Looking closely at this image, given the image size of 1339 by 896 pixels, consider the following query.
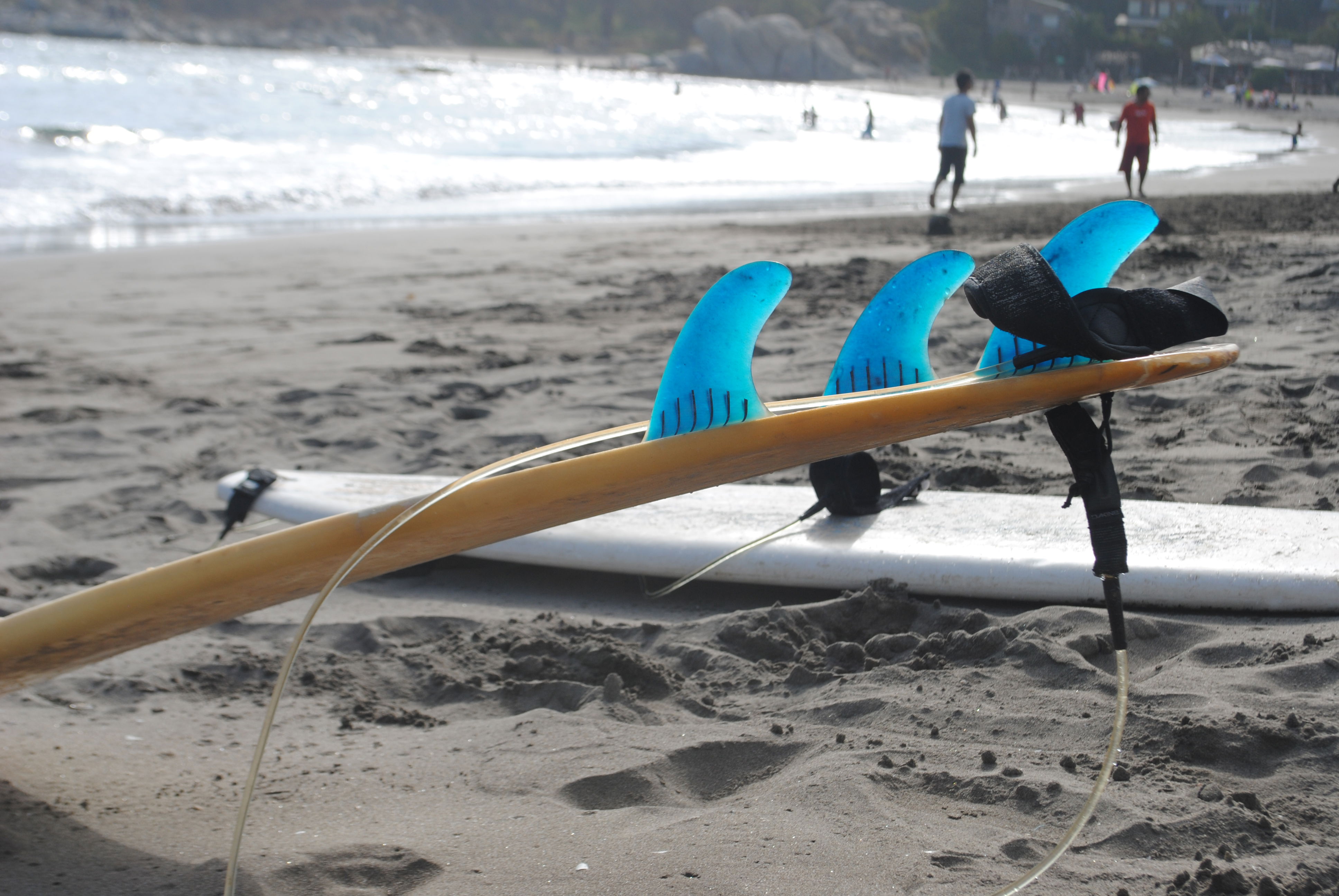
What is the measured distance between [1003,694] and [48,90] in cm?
3347

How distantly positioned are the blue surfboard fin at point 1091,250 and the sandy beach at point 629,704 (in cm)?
67

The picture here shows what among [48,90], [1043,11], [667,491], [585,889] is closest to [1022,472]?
[667,491]

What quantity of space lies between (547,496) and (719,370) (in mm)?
300

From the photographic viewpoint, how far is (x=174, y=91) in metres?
29.9

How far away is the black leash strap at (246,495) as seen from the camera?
2.81 meters

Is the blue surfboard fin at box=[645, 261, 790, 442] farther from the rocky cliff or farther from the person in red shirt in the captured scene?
the rocky cliff

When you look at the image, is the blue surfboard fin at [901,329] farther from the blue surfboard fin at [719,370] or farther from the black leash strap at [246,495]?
the black leash strap at [246,495]

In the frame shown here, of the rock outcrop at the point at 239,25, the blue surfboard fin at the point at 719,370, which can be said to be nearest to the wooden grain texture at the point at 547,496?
the blue surfboard fin at the point at 719,370

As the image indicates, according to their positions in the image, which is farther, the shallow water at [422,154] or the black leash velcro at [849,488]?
the shallow water at [422,154]

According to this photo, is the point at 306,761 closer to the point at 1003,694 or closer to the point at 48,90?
the point at 1003,694

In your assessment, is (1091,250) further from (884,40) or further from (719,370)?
(884,40)

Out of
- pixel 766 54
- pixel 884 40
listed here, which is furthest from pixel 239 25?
pixel 884 40

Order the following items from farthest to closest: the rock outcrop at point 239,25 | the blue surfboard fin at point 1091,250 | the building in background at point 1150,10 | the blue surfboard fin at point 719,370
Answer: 1. the rock outcrop at point 239,25
2. the building in background at point 1150,10
3. the blue surfboard fin at point 1091,250
4. the blue surfboard fin at point 719,370

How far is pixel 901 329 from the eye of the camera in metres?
1.68
